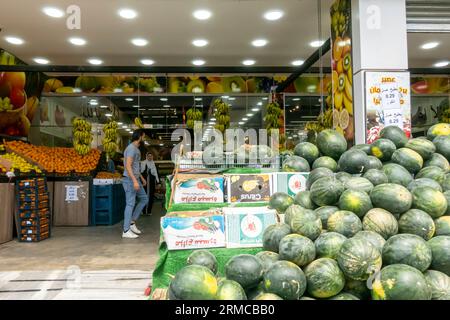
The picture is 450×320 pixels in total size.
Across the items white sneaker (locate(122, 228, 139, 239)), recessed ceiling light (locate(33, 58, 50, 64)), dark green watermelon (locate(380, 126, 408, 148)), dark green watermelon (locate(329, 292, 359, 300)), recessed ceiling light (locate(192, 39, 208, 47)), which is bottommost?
white sneaker (locate(122, 228, 139, 239))

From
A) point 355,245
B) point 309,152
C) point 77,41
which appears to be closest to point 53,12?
point 77,41

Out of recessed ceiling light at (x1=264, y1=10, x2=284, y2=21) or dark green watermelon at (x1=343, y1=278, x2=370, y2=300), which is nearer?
dark green watermelon at (x1=343, y1=278, x2=370, y2=300)

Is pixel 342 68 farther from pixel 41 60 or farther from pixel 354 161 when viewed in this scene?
pixel 41 60

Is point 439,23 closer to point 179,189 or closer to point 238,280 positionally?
point 179,189

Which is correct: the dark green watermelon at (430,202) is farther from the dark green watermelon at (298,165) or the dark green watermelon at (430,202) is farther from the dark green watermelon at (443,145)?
the dark green watermelon at (298,165)

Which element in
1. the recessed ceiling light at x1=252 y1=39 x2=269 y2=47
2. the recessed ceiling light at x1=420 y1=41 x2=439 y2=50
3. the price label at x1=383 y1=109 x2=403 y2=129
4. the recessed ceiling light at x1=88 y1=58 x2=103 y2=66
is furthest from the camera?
the recessed ceiling light at x1=88 y1=58 x2=103 y2=66

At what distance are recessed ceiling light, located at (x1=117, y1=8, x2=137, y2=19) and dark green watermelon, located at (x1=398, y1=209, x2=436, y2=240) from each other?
5271mm

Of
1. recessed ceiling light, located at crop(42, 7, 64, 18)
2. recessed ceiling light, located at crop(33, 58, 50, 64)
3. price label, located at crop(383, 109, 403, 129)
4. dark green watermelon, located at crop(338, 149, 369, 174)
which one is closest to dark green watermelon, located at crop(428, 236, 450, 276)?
dark green watermelon, located at crop(338, 149, 369, 174)

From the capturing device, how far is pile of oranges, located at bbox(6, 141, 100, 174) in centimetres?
719

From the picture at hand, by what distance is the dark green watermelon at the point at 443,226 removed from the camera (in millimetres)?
1475

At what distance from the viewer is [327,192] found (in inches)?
66.1

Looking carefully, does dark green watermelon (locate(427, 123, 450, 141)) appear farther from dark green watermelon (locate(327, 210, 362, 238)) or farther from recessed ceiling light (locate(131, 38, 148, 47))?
recessed ceiling light (locate(131, 38, 148, 47))

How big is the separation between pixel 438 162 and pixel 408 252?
3.38ft

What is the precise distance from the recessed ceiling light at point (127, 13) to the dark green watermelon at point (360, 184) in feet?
16.2
